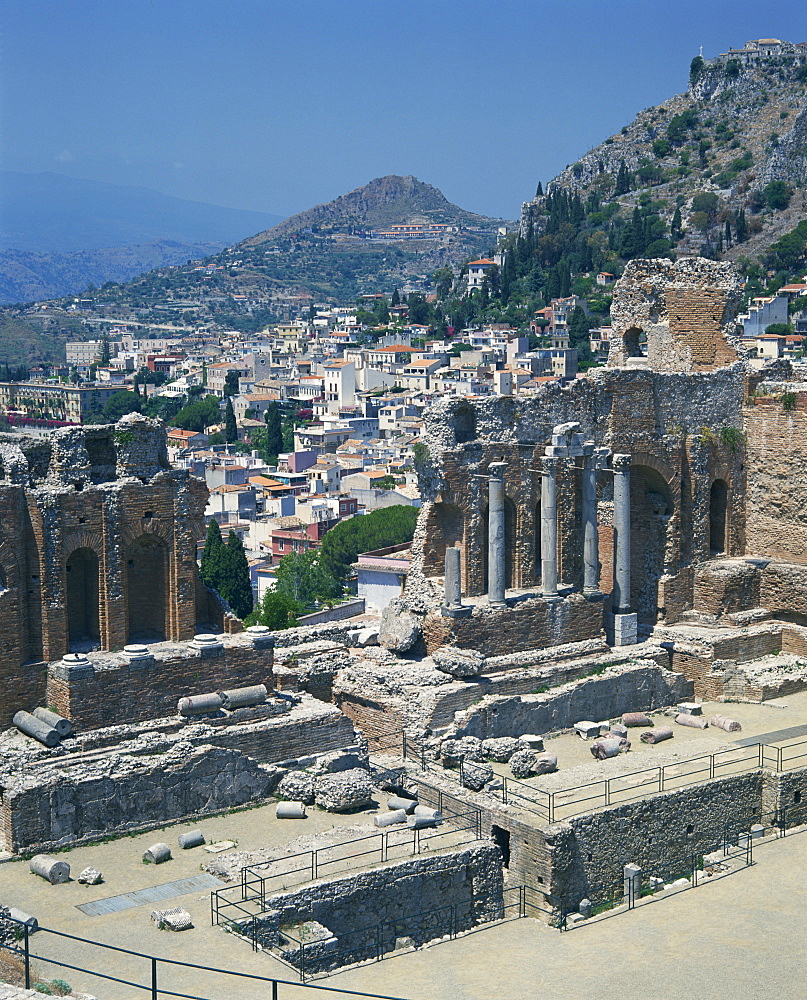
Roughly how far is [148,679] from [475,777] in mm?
5620

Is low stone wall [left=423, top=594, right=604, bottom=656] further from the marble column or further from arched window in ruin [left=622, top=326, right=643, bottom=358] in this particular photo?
arched window in ruin [left=622, top=326, right=643, bottom=358]

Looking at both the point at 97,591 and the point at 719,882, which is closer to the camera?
the point at 719,882

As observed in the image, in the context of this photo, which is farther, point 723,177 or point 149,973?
point 723,177

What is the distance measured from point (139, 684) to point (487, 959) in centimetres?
726

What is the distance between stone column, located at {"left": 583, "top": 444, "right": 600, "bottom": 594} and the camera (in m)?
31.0

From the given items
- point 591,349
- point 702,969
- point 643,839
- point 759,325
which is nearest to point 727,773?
point 643,839

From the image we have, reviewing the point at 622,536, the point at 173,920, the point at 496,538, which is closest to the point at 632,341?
the point at 622,536

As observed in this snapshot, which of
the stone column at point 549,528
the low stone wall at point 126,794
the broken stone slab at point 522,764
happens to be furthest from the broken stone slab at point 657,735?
the low stone wall at point 126,794

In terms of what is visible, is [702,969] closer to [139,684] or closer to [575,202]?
[139,684]

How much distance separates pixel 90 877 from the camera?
21359 millimetres

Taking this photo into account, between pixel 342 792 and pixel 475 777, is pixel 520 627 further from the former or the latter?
pixel 342 792

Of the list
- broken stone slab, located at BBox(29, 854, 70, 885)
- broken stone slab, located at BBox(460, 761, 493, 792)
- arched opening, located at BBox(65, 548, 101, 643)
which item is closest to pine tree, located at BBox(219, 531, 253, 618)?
arched opening, located at BBox(65, 548, 101, 643)

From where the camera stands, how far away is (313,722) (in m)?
25.5

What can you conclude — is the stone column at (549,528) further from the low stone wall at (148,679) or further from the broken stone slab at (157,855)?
the broken stone slab at (157,855)
